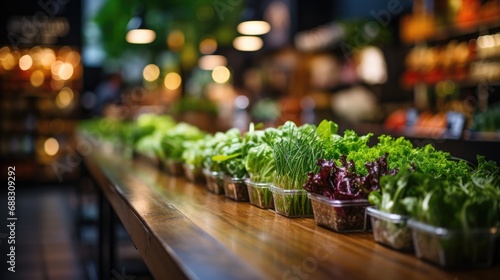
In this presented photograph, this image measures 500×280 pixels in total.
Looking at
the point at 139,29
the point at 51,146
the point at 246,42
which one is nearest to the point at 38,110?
the point at 51,146

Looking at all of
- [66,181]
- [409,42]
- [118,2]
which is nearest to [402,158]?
[409,42]

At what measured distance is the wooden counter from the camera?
146 centimetres

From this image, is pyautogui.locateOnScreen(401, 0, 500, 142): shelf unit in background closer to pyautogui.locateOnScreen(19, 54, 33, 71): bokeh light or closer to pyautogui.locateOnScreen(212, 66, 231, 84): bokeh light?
pyautogui.locateOnScreen(19, 54, 33, 71): bokeh light

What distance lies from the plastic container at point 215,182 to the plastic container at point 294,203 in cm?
65

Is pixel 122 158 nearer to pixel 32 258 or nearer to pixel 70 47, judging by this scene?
pixel 32 258

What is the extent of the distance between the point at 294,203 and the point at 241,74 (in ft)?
41.6

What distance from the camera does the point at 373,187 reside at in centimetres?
191

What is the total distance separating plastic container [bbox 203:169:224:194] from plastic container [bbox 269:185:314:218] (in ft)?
2.12

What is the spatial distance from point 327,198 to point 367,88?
305 inches

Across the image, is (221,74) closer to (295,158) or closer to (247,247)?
(295,158)

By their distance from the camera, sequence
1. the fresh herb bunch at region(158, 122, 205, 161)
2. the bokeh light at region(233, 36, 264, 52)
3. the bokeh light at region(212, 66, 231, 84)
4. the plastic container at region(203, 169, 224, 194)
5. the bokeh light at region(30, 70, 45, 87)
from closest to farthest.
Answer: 1. the plastic container at region(203, 169, 224, 194)
2. the fresh herb bunch at region(158, 122, 205, 161)
3. the bokeh light at region(233, 36, 264, 52)
4. the bokeh light at region(30, 70, 45, 87)
5. the bokeh light at region(212, 66, 231, 84)

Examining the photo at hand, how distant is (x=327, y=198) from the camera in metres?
1.94

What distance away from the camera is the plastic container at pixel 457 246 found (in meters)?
1.49

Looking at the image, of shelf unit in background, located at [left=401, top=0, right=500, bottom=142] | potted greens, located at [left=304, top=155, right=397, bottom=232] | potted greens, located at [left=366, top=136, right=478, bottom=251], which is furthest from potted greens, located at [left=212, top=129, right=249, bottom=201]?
shelf unit in background, located at [left=401, top=0, right=500, bottom=142]
